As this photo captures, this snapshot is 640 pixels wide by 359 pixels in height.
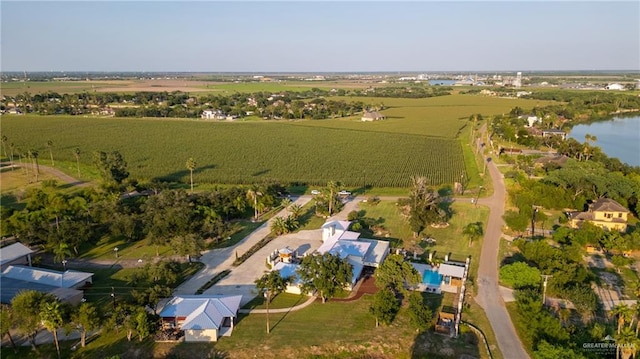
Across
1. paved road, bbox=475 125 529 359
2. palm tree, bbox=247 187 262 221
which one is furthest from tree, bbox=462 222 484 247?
palm tree, bbox=247 187 262 221

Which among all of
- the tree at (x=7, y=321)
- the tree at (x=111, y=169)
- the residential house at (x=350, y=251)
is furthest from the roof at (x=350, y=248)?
the tree at (x=111, y=169)

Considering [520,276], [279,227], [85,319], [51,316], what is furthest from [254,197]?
[520,276]

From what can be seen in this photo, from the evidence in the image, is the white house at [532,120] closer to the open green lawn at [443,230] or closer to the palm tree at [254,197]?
the open green lawn at [443,230]

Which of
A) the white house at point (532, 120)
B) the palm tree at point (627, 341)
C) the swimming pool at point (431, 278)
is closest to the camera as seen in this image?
the palm tree at point (627, 341)

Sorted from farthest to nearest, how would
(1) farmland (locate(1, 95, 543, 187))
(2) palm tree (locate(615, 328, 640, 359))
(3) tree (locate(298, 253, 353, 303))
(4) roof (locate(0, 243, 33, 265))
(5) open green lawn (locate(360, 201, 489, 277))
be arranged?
(1) farmland (locate(1, 95, 543, 187)) → (5) open green lawn (locate(360, 201, 489, 277)) → (4) roof (locate(0, 243, 33, 265)) → (3) tree (locate(298, 253, 353, 303)) → (2) palm tree (locate(615, 328, 640, 359))

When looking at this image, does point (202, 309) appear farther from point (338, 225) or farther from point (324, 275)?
point (338, 225)

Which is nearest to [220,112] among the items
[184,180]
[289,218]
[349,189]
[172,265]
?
[184,180]

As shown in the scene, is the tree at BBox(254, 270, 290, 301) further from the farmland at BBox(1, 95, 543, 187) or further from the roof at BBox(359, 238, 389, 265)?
the farmland at BBox(1, 95, 543, 187)
